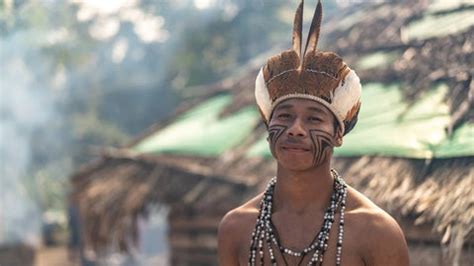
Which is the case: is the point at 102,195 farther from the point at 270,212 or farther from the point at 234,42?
the point at 234,42

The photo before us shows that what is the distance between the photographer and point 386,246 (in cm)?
286

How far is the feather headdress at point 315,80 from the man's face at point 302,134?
0.03m

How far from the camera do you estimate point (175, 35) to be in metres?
22.8

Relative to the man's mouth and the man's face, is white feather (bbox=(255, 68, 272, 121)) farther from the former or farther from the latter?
the man's mouth

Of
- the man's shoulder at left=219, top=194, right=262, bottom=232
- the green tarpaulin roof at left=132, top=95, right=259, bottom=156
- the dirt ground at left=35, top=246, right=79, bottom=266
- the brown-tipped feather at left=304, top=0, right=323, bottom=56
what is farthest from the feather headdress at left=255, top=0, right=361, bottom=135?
the dirt ground at left=35, top=246, right=79, bottom=266

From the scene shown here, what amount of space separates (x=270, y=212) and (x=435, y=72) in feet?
10.6

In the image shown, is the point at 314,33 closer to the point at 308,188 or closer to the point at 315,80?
the point at 315,80

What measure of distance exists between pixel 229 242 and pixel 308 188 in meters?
0.41

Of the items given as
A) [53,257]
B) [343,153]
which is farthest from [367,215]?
[53,257]

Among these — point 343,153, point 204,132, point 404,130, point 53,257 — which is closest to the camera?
point 404,130

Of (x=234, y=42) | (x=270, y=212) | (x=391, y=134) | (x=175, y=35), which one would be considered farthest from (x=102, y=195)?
(x=175, y=35)

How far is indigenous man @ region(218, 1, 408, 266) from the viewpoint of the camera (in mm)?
2924

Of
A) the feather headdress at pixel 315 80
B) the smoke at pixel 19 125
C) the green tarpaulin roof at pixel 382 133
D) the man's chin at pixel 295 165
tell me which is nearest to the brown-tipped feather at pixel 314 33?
the feather headdress at pixel 315 80

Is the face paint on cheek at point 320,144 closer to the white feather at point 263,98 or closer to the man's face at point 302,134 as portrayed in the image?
the man's face at point 302,134
